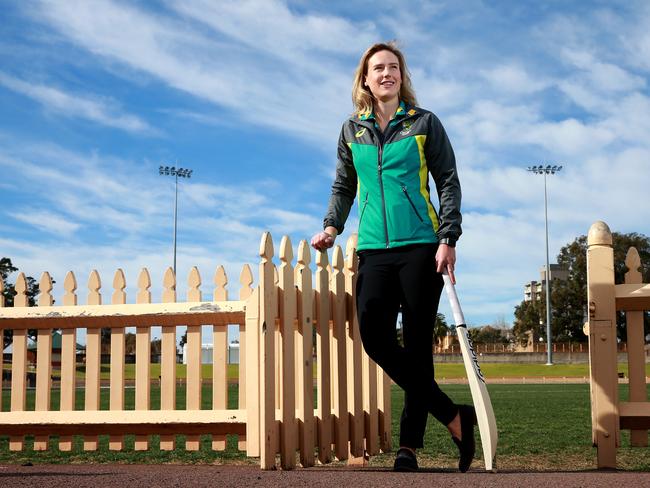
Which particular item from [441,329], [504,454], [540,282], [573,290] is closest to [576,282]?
[573,290]

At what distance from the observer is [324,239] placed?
470 cm

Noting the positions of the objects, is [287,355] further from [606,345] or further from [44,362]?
[44,362]

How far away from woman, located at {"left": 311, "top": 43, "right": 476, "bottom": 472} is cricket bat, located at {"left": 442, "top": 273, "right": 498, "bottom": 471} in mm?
104

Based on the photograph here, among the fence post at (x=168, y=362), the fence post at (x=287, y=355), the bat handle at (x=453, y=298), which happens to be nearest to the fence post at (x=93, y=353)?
the fence post at (x=168, y=362)

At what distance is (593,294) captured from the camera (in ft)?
16.7

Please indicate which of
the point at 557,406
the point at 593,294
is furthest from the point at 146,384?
the point at 557,406

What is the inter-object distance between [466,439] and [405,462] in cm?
36

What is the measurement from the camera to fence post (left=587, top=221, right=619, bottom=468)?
500 cm

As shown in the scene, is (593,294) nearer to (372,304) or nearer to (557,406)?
(372,304)

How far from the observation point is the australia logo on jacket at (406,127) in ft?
14.7

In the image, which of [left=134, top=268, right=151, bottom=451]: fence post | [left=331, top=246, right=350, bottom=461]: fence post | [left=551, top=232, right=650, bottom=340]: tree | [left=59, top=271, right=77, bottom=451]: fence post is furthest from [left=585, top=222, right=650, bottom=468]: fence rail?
[left=551, top=232, right=650, bottom=340]: tree

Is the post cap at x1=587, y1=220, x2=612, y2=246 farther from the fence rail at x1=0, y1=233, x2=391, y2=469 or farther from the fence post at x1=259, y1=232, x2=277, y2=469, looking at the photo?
the fence post at x1=259, y1=232, x2=277, y2=469

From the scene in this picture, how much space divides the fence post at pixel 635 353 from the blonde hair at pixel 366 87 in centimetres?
187

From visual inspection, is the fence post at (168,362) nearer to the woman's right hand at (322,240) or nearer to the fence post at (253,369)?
the fence post at (253,369)
